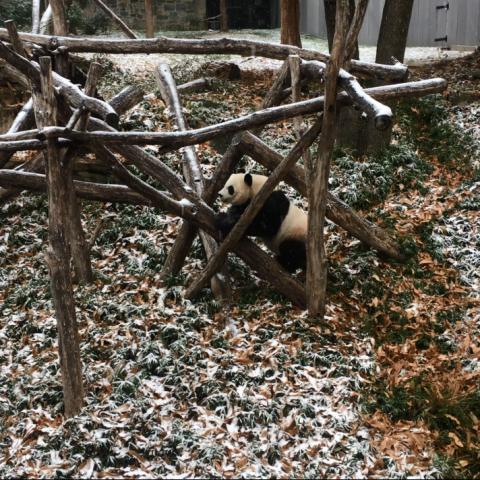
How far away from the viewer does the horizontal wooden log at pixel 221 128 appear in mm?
5293

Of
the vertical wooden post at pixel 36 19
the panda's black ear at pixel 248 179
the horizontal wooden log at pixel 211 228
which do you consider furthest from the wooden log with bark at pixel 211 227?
the vertical wooden post at pixel 36 19

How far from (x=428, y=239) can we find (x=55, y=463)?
5320 mm

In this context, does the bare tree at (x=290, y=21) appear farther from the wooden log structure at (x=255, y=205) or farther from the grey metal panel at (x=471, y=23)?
the wooden log structure at (x=255, y=205)

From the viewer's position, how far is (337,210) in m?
7.38

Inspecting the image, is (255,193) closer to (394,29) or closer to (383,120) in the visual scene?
(383,120)

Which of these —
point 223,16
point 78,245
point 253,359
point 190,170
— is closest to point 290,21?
point 190,170

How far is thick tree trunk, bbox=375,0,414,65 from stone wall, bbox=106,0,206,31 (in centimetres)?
1295

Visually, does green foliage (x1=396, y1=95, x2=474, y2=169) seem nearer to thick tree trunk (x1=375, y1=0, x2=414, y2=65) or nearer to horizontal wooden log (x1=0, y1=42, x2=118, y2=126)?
thick tree trunk (x1=375, y1=0, x2=414, y2=65)

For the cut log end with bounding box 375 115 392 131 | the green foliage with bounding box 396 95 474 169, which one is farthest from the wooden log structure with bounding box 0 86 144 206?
the green foliage with bounding box 396 95 474 169

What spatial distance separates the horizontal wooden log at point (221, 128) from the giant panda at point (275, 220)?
1.21 m

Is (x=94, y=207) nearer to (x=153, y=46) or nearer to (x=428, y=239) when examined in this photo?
(x=153, y=46)

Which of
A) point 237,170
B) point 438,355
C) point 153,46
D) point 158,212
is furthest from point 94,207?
point 438,355

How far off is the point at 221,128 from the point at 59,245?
1.72m

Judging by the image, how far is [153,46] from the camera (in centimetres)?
656
